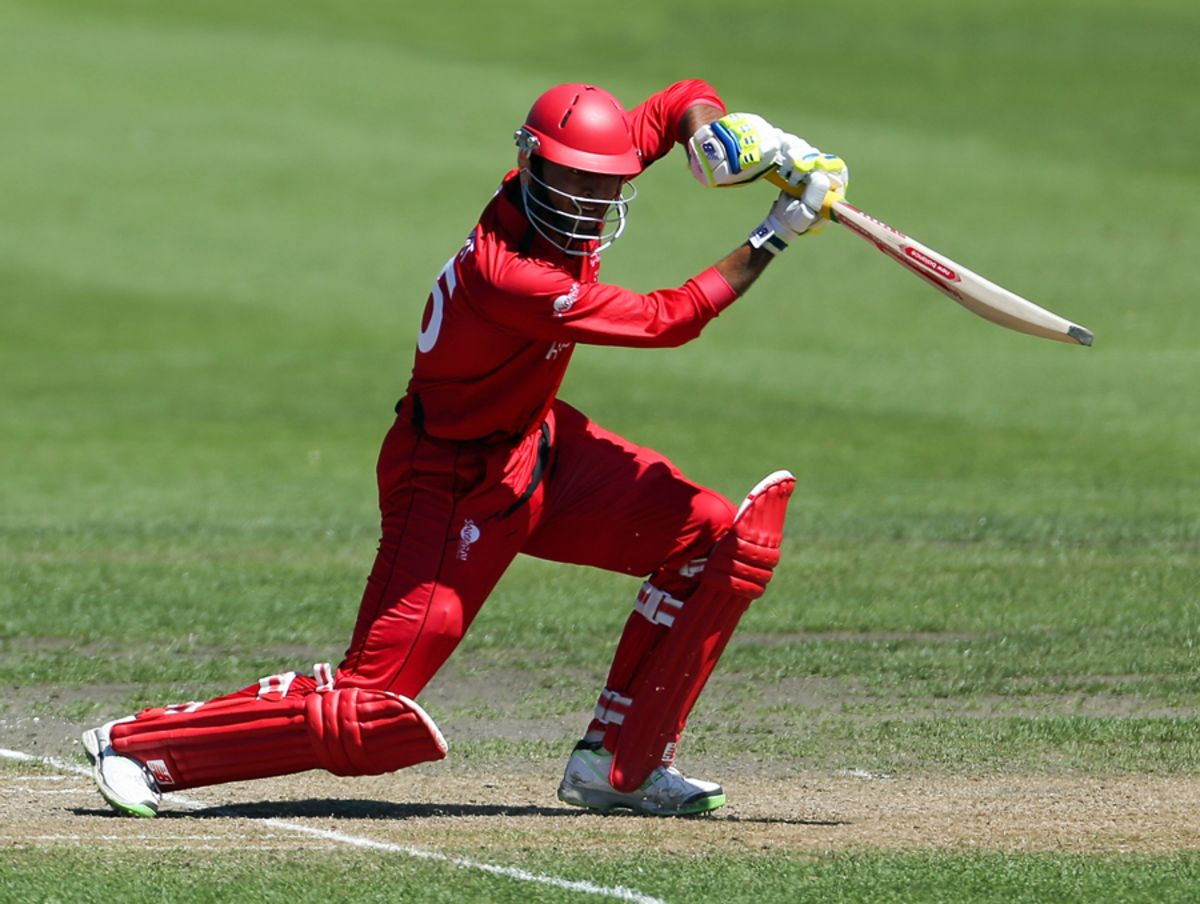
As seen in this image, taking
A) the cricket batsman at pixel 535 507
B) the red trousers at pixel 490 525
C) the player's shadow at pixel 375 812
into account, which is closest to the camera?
the cricket batsman at pixel 535 507

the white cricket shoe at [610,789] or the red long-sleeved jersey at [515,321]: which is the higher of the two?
the red long-sleeved jersey at [515,321]

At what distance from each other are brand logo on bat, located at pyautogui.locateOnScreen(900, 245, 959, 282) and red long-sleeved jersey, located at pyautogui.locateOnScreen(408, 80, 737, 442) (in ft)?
2.93

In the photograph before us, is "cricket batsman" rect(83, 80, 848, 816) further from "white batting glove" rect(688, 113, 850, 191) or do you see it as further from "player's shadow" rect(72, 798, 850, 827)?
"player's shadow" rect(72, 798, 850, 827)

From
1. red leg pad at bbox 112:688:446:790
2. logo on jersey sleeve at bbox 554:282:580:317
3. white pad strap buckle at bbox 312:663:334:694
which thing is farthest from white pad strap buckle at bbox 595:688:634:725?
logo on jersey sleeve at bbox 554:282:580:317

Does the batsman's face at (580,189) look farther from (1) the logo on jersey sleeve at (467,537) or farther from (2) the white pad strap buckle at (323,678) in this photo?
(2) the white pad strap buckle at (323,678)

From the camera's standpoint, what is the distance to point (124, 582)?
38.0 ft

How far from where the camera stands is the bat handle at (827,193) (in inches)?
263

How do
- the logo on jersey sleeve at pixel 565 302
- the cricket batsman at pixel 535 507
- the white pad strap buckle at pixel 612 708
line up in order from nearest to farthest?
the logo on jersey sleeve at pixel 565 302
the cricket batsman at pixel 535 507
the white pad strap buckle at pixel 612 708

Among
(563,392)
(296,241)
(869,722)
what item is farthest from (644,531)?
(296,241)

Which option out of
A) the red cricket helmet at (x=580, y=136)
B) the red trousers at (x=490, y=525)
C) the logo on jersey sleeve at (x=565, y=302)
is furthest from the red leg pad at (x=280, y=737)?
the red cricket helmet at (x=580, y=136)

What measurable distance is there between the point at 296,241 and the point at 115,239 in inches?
97.3

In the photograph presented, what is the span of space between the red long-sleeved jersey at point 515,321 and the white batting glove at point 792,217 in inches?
8.9

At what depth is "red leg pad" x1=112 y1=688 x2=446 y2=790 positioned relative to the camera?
6.51 m

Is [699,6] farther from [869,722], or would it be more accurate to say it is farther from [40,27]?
[869,722]
